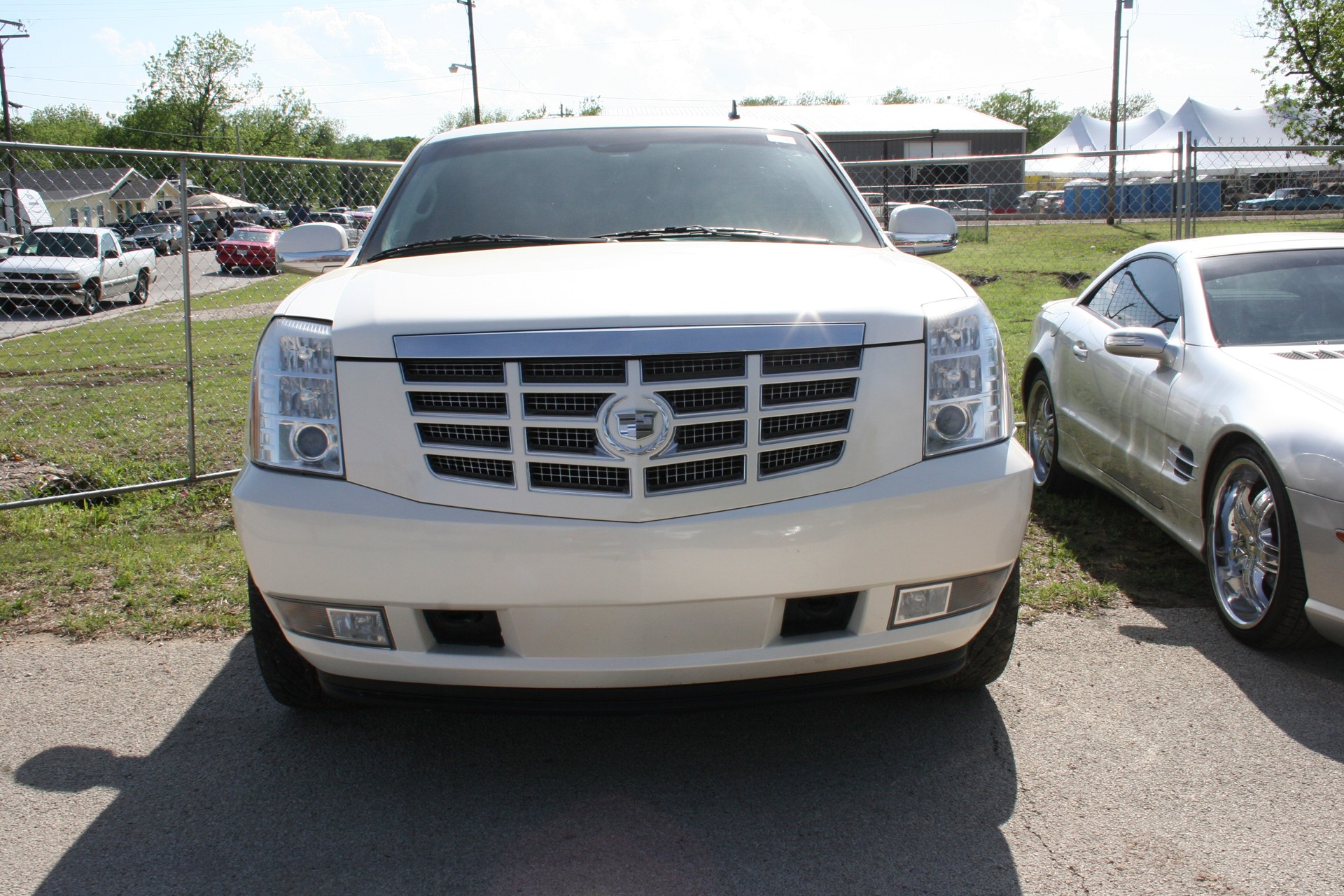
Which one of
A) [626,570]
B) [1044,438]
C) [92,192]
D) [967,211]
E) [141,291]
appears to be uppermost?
[92,192]

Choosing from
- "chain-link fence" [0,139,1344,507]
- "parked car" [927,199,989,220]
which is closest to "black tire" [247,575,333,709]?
"chain-link fence" [0,139,1344,507]

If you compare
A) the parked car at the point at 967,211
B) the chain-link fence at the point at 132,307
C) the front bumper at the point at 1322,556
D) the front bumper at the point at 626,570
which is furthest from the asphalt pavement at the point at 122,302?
the parked car at the point at 967,211

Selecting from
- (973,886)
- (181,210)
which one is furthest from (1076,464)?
(181,210)

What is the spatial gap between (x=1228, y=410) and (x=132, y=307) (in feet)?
32.3

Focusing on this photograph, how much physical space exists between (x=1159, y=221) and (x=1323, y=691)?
9471 mm

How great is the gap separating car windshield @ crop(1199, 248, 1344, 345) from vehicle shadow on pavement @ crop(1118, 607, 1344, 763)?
1187mm

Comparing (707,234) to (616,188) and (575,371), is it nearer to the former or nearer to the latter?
(616,188)

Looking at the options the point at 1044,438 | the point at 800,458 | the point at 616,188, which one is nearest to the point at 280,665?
the point at 800,458

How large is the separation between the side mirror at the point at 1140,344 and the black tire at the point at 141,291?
9207 millimetres

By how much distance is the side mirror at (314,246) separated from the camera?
413 cm

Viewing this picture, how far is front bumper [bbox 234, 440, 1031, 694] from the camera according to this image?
240 cm

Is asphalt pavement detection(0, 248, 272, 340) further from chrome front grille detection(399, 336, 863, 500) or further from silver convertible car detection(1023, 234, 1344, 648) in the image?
silver convertible car detection(1023, 234, 1344, 648)

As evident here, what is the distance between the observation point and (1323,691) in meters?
3.36

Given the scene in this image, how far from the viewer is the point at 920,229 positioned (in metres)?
4.24
